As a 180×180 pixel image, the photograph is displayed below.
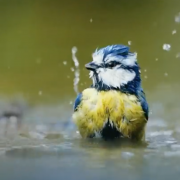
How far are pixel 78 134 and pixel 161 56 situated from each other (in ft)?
1.69

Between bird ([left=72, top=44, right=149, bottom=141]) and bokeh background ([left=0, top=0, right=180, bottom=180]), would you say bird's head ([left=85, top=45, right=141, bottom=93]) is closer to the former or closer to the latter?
bird ([left=72, top=44, right=149, bottom=141])

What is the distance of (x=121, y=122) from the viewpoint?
1191mm

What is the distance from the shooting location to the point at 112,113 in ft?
3.88

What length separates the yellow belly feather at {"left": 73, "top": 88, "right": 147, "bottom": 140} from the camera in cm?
119

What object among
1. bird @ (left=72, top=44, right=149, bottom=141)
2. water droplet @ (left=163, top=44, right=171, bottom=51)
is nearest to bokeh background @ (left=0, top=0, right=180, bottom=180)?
water droplet @ (left=163, top=44, right=171, bottom=51)

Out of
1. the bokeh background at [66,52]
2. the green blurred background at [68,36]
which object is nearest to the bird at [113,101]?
the bokeh background at [66,52]

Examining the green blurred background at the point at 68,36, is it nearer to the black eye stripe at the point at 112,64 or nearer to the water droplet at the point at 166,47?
the water droplet at the point at 166,47

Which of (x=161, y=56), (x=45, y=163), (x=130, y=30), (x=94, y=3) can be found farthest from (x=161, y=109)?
(x=45, y=163)

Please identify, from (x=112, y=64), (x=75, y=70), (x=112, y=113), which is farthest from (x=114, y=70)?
(x=75, y=70)

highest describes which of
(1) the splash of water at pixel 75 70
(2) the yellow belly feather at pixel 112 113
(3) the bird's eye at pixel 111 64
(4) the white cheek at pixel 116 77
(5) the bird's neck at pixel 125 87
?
(1) the splash of water at pixel 75 70

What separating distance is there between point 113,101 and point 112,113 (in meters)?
0.04

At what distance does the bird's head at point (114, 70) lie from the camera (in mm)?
1229

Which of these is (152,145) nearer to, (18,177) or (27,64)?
(18,177)

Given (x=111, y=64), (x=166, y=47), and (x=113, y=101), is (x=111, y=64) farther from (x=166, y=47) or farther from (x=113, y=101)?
(x=166, y=47)
